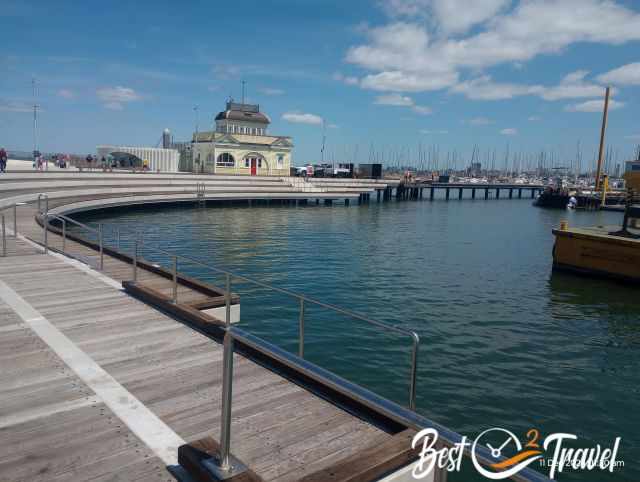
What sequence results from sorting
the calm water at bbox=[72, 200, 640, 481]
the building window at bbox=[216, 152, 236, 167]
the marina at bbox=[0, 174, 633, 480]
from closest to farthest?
the marina at bbox=[0, 174, 633, 480]
the calm water at bbox=[72, 200, 640, 481]
the building window at bbox=[216, 152, 236, 167]

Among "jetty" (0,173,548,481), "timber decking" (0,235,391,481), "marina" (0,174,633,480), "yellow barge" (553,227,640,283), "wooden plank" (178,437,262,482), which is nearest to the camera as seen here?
"wooden plank" (178,437,262,482)

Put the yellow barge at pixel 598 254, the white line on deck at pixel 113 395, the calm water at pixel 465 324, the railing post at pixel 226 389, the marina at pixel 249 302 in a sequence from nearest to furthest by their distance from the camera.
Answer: the railing post at pixel 226 389 → the white line on deck at pixel 113 395 → the marina at pixel 249 302 → the calm water at pixel 465 324 → the yellow barge at pixel 598 254

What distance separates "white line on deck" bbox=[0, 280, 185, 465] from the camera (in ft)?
16.7

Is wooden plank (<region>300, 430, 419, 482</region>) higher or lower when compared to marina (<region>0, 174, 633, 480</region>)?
higher

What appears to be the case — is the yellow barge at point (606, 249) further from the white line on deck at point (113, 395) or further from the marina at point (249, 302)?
the white line on deck at point (113, 395)

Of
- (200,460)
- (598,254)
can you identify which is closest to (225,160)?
(598,254)

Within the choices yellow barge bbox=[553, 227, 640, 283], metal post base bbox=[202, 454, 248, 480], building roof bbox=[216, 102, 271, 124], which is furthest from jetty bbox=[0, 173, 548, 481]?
building roof bbox=[216, 102, 271, 124]

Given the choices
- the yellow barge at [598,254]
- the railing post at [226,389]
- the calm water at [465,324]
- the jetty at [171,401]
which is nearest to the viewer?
the railing post at [226,389]

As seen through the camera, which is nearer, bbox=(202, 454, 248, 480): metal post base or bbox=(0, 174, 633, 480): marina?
bbox=(202, 454, 248, 480): metal post base

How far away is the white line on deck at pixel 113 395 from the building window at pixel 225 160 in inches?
2442

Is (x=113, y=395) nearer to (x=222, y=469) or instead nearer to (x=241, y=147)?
(x=222, y=469)

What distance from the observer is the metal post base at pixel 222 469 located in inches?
164

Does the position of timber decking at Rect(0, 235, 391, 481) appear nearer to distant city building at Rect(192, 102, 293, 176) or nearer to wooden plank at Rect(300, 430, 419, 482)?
wooden plank at Rect(300, 430, 419, 482)

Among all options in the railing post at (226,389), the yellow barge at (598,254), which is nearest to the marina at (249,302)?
the railing post at (226,389)
